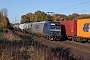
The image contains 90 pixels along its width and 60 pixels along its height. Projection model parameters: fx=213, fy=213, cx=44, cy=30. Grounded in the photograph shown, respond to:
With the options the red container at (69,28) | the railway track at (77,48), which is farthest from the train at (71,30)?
the railway track at (77,48)

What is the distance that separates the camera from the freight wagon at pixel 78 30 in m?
26.0

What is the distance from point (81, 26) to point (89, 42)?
230 cm

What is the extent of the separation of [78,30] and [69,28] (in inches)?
118

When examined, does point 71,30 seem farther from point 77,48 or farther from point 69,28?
point 77,48

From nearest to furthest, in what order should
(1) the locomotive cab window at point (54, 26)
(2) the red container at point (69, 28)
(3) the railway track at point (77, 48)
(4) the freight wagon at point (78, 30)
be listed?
(3) the railway track at point (77, 48) → (4) the freight wagon at point (78, 30) → (2) the red container at point (69, 28) → (1) the locomotive cab window at point (54, 26)

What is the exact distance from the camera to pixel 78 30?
2870cm

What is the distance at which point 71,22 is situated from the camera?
30.6 m

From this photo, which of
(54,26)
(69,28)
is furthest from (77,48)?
(69,28)

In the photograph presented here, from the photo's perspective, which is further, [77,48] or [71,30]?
[71,30]

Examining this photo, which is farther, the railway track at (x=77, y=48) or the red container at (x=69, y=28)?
the red container at (x=69, y=28)

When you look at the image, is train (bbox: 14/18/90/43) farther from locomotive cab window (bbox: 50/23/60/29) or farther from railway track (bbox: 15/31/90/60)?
railway track (bbox: 15/31/90/60)

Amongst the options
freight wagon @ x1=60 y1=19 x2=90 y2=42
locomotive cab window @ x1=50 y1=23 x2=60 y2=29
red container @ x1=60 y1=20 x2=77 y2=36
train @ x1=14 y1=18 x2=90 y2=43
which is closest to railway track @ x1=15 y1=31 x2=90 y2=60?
freight wagon @ x1=60 y1=19 x2=90 y2=42

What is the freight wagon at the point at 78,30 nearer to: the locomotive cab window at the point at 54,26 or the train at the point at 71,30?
the train at the point at 71,30

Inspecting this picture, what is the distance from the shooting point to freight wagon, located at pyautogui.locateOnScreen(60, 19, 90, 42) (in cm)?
2602
